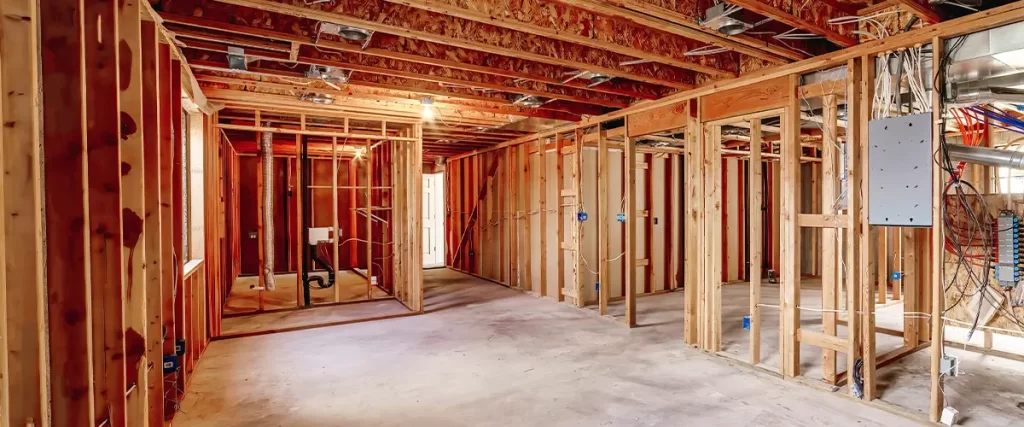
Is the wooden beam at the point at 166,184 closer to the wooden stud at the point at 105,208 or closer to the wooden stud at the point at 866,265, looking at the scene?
the wooden stud at the point at 105,208

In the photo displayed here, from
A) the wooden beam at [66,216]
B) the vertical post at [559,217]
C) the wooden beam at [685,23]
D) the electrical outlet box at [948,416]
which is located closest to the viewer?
the wooden beam at [66,216]

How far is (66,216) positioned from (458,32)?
2.19 meters

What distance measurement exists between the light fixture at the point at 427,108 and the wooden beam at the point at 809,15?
321 centimetres

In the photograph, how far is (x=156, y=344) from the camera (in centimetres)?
261

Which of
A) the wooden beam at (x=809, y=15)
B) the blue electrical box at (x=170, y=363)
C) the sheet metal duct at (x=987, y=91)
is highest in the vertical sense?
the wooden beam at (x=809, y=15)

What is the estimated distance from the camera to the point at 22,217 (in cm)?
146

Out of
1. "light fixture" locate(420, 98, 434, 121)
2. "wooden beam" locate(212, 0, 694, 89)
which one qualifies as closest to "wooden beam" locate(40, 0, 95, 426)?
"wooden beam" locate(212, 0, 694, 89)

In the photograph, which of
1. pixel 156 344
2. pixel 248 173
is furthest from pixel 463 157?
pixel 156 344

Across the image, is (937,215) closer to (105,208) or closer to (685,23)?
(685,23)

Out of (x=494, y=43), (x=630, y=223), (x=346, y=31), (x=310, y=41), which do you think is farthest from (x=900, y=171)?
(x=310, y=41)

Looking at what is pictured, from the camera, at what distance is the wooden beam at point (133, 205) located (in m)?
2.12

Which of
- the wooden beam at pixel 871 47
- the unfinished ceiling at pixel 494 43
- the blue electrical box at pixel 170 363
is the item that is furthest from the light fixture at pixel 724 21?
the blue electrical box at pixel 170 363

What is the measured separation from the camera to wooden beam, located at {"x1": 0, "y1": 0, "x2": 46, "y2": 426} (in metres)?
1.40

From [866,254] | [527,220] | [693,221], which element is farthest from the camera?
[527,220]
